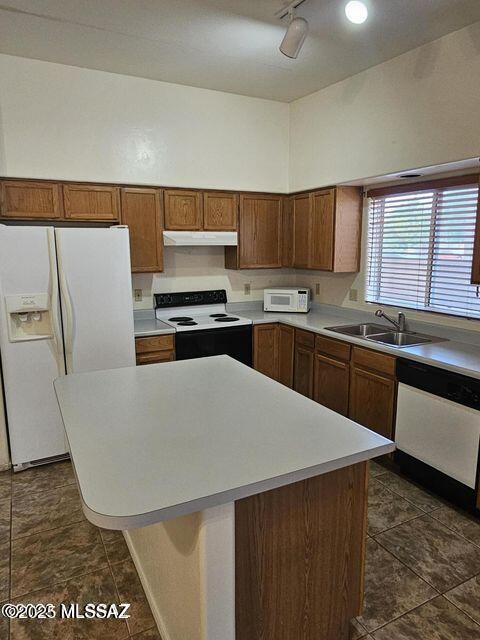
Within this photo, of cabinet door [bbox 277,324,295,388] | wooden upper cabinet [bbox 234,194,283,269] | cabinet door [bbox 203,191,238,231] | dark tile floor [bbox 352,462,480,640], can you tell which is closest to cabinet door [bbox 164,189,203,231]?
cabinet door [bbox 203,191,238,231]

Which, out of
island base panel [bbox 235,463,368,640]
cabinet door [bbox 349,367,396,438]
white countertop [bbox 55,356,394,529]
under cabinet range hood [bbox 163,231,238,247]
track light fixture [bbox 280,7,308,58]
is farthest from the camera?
under cabinet range hood [bbox 163,231,238,247]

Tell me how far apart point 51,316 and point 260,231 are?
2133 millimetres

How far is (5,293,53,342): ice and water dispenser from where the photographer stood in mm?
2832

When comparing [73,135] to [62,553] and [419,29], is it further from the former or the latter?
[62,553]

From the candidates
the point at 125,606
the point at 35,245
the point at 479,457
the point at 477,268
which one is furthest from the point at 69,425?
the point at 477,268

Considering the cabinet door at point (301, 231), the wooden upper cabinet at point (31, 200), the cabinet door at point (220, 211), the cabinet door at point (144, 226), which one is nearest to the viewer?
the wooden upper cabinet at point (31, 200)

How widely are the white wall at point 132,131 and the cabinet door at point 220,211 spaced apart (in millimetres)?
108

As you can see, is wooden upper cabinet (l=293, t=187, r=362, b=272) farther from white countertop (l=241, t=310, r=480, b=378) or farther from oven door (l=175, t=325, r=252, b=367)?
oven door (l=175, t=325, r=252, b=367)

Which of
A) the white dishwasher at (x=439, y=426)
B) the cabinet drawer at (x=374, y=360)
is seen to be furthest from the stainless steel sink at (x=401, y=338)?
the white dishwasher at (x=439, y=426)

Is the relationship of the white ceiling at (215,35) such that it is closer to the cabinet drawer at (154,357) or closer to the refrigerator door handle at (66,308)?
the refrigerator door handle at (66,308)

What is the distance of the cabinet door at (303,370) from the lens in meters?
3.76

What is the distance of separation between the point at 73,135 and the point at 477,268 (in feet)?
9.98

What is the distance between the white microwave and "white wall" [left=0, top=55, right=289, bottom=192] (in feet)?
A: 3.35

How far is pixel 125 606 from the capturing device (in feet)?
6.20
